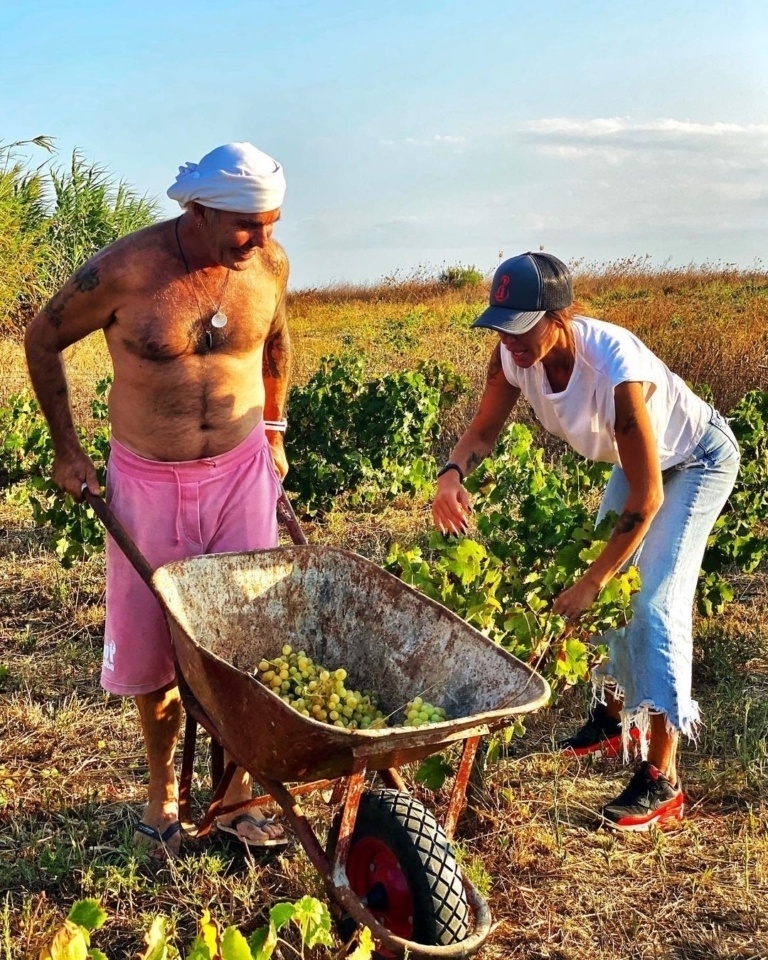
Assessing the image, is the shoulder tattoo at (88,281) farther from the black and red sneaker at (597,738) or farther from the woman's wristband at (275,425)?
the black and red sneaker at (597,738)

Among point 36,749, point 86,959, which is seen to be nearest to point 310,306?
point 36,749

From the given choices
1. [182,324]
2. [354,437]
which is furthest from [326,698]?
[354,437]

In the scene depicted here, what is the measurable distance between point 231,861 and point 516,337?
184 centimetres

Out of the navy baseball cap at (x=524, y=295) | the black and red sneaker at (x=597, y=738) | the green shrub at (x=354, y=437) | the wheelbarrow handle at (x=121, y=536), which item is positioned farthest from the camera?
the green shrub at (x=354, y=437)

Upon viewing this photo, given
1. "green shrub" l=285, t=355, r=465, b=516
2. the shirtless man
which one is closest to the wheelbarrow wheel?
the shirtless man

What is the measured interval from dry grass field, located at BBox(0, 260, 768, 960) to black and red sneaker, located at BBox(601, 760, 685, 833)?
0.17 ft

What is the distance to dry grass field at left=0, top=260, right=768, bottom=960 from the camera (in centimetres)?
285

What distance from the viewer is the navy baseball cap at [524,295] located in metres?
2.89

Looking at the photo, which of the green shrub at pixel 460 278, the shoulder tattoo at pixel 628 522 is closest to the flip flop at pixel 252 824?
the shoulder tattoo at pixel 628 522

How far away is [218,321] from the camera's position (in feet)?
9.87

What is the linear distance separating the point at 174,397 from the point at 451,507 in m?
0.99

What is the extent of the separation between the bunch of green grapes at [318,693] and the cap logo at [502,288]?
1.18 metres

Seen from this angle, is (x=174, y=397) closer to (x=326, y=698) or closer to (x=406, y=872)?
(x=326, y=698)

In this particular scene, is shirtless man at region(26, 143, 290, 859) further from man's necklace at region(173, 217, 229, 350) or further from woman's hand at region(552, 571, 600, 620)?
woman's hand at region(552, 571, 600, 620)
